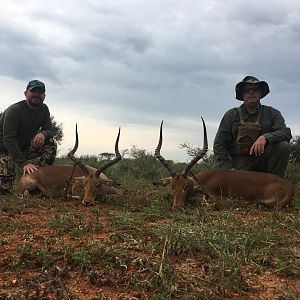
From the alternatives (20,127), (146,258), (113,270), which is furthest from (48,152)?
(113,270)

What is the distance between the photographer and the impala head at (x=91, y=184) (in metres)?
7.12

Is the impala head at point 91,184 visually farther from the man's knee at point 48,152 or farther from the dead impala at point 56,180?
the man's knee at point 48,152

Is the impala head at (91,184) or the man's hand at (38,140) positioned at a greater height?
the man's hand at (38,140)

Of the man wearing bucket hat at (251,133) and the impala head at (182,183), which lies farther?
the man wearing bucket hat at (251,133)

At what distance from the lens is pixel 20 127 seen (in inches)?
335

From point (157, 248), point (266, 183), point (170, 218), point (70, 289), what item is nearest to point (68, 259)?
point (70, 289)

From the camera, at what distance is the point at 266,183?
22.6 ft

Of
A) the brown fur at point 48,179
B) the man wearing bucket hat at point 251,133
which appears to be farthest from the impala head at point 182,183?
the brown fur at point 48,179

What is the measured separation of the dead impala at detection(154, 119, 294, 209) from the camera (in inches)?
265

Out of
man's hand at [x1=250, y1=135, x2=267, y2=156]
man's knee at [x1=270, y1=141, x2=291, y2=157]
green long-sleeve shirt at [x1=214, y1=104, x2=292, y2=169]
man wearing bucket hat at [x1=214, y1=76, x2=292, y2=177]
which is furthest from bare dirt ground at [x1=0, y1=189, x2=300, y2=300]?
green long-sleeve shirt at [x1=214, y1=104, x2=292, y2=169]

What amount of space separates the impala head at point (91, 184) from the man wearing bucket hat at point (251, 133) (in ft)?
6.26

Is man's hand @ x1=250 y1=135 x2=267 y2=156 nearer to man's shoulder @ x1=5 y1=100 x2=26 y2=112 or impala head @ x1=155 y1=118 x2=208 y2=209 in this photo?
impala head @ x1=155 y1=118 x2=208 y2=209

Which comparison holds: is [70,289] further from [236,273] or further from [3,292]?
[236,273]

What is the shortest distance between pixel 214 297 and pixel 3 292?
4.15 feet
